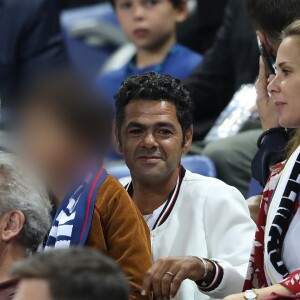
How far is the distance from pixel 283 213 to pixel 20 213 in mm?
782

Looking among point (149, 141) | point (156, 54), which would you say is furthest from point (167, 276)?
point (156, 54)

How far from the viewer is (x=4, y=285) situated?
11.0 feet

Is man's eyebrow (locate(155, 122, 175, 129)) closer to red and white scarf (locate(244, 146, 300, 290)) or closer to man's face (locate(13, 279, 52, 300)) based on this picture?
red and white scarf (locate(244, 146, 300, 290))

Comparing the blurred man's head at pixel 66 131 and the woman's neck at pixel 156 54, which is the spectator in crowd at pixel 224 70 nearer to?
the woman's neck at pixel 156 54

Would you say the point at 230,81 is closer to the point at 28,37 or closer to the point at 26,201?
the point at 28,37

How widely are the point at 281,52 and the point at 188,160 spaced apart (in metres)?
1.42

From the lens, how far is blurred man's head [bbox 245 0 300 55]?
388 cm

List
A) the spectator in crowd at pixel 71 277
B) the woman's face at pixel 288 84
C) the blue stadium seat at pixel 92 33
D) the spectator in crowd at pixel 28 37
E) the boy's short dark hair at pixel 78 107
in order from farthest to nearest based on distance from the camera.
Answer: the blue stadium seat at pixel 92 33, the spectator in crowd at pixel 28 37, the boy's short dark hair at pixel 78 107, the woman's face at pixel 288 84, the spectator in crowd at pixel 71 277

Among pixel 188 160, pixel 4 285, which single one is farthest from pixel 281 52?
pixel 188 160

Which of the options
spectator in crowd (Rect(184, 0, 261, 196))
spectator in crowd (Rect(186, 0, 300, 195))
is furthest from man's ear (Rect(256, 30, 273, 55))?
A: spectator in crowd (Rect(184, 0, 261, 196))

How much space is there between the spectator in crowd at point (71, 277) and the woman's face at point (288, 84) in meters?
1.07

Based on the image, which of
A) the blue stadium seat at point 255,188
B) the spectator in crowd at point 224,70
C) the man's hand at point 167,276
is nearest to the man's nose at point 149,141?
the man's hand at point 167,276

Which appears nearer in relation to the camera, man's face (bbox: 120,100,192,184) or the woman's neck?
man's face (bbox: 120,100,192,184)

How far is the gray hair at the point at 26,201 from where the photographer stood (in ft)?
11.5
